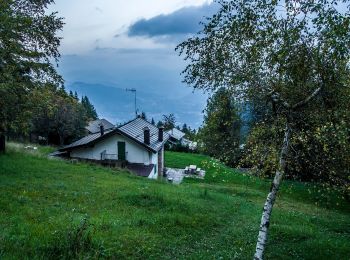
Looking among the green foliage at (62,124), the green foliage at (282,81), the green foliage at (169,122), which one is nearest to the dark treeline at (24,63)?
the green foliage at (282,81)

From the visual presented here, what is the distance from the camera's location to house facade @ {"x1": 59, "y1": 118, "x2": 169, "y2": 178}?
5106cm

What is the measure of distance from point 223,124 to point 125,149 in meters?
40.3

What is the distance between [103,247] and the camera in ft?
36.7

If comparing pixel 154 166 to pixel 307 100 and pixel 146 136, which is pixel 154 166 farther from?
pixel 307 100

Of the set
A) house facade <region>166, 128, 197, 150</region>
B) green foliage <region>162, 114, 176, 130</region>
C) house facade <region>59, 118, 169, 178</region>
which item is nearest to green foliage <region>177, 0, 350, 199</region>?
house facade <region>59, 118, 169, 178</region>

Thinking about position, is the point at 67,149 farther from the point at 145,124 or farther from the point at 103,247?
the point at 103,247

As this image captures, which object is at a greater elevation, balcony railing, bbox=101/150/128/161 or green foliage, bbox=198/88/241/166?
green foliage, bbox=198/88/241/166

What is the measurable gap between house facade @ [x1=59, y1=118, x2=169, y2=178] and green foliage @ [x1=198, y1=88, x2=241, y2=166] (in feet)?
121

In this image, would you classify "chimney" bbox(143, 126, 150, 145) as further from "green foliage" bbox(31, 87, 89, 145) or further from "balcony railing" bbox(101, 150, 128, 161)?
"green foliage" bbox(31, 87, 89, 145)

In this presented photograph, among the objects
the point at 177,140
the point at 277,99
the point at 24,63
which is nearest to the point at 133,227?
the point at 277,99

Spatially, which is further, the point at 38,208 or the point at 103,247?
the point at 38,208

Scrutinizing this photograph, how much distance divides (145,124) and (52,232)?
159 feet

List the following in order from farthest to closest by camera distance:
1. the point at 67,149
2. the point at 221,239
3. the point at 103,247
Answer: the point at 67,149
the point at 221,239
the point at 103,247

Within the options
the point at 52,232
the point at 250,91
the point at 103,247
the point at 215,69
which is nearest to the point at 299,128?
the point at 250,91
